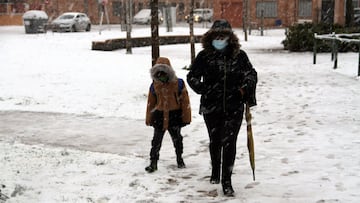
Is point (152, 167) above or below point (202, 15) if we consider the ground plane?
below

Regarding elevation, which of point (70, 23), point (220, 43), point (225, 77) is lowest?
point (70, 23)

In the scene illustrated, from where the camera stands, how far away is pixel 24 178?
5867 millimetres

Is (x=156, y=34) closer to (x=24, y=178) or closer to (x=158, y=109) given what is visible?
(x=158, y=109)

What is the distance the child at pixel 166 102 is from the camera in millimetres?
6117

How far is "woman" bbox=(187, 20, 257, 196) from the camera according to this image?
5148 mm

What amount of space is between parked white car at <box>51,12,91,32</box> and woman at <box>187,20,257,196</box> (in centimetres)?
3060

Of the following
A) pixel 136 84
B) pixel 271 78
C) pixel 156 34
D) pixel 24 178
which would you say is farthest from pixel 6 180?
pixel 271 78

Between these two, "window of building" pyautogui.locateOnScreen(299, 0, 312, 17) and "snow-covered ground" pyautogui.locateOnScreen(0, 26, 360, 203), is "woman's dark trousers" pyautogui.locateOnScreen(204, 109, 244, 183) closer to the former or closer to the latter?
"snow-covered ground" pyautogui.locateOnScreen(0, 26, 360, 203)

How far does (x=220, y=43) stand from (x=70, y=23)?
31.0 m

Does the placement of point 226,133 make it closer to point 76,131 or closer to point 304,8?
point 76,131

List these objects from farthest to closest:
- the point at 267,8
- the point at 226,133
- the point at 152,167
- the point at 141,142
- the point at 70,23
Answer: the point at 267,8, the point at 70,23, the point at 141,142, the point at 152,167, the point at 226,133

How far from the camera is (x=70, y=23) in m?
34.8

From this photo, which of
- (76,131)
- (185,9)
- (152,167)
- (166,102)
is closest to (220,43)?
(166,102)

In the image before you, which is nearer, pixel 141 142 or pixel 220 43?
pixel 220 43
